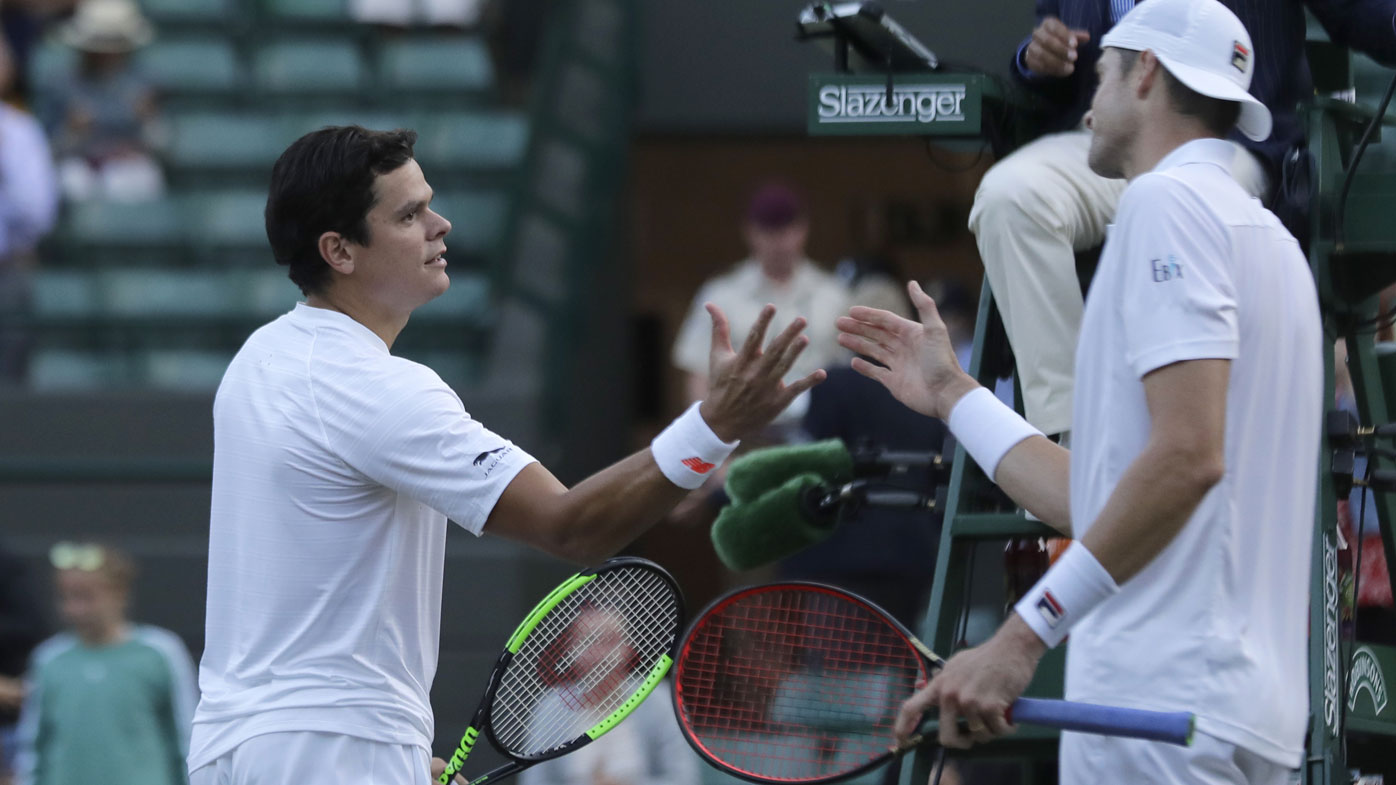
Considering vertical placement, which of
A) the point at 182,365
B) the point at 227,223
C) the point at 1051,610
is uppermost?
the point at 227,223

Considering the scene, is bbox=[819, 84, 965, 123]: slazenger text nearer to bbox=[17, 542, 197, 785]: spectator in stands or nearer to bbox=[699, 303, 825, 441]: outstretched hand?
bbox=[699, 303, 825, 441]: outstretched hand

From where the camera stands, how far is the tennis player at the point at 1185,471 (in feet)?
8.98

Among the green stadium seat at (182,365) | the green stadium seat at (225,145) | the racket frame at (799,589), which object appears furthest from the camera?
the green stadium seat at (225,145)

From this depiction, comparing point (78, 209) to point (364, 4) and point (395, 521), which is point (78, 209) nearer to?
point (364, 4)

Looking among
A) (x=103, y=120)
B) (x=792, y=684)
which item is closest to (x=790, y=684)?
(x=792, y=684)

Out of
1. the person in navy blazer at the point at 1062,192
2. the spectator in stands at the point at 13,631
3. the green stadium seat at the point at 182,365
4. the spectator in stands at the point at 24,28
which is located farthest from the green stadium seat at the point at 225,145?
the person in navy blazer at the point at 1062,192

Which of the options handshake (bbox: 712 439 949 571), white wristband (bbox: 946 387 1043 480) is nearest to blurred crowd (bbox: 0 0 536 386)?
handshake (bbox: 712 439 949 571)

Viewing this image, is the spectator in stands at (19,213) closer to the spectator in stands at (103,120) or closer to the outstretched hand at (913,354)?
the spectator in stands at (103,120)

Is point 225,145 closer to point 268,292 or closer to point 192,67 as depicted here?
point 192,67

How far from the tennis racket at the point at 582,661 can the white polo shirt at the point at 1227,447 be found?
31.3 inches

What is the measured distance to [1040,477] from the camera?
10.3 ft

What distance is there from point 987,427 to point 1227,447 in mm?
455

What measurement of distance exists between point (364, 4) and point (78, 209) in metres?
1.97

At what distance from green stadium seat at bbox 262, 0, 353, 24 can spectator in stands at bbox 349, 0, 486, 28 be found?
2.9 inches
